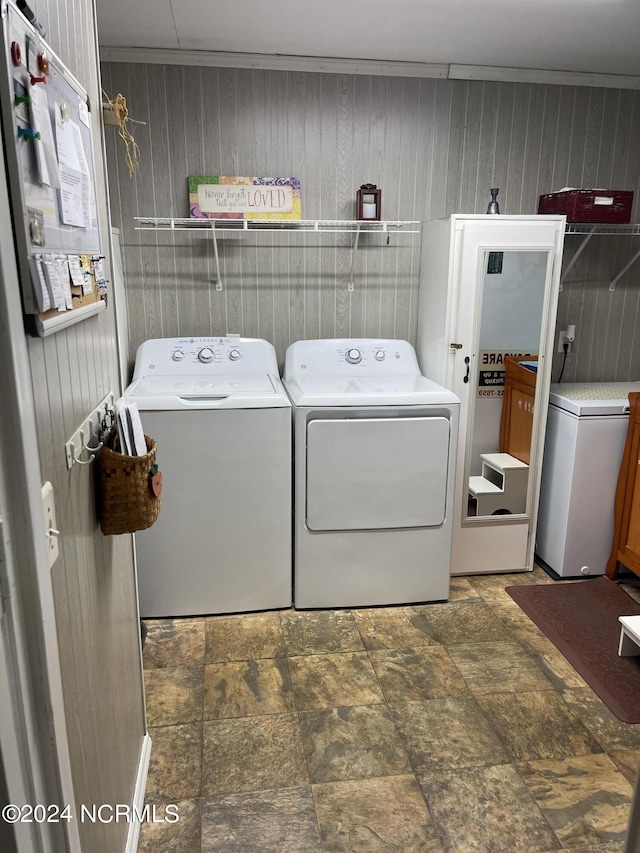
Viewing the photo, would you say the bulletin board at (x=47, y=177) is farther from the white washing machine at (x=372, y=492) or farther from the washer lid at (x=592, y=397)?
the washer lid at (x=592, y=397)

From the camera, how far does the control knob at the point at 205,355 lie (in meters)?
3.11

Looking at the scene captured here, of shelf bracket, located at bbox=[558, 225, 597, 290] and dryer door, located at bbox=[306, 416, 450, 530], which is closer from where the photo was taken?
dryer door, located at bbox=[306, 416, 450, 530]

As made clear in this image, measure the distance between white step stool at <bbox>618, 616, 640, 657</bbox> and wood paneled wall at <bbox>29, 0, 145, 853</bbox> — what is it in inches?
69.0

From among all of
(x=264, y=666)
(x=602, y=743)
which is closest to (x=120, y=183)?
(x=264, y=666)

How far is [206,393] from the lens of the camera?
270 cm

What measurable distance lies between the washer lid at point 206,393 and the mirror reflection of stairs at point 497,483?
3.54 feet

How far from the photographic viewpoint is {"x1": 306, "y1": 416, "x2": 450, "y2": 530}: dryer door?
2.73 metres

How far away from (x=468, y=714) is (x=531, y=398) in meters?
1.52

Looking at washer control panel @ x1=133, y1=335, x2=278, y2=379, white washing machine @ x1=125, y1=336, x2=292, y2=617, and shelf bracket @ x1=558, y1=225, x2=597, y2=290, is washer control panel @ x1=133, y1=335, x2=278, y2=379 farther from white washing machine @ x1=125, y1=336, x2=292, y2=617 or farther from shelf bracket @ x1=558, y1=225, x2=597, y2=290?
shelf bracket @ x1=558, y1=225, x2=597, y2=290

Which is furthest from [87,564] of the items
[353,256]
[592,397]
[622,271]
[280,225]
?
[622,271]

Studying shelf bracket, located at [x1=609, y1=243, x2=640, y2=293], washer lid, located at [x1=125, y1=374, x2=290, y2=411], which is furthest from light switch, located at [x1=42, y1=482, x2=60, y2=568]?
shelf bracket, located at [x1=609, y1=243, x2=640, y2=293]

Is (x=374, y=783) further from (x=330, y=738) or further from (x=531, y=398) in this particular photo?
(x=531, y=398)

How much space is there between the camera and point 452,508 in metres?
2.92

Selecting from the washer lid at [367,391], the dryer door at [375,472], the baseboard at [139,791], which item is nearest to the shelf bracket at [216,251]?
the washer lid at [367,391]
